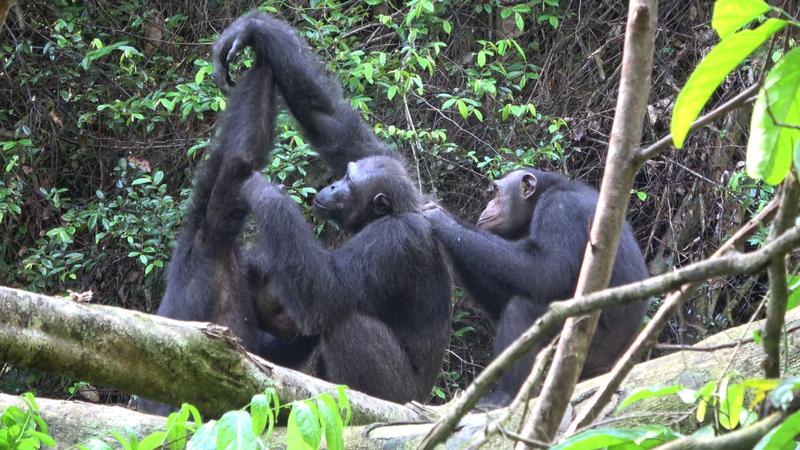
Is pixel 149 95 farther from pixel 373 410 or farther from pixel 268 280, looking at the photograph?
pixel 373 410

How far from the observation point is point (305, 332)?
18.1ft

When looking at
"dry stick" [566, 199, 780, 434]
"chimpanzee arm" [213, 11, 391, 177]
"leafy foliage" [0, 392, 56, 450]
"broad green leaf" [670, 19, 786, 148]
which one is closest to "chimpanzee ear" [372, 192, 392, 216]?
"chimpanzee arm" [213, 11, 391, 177]

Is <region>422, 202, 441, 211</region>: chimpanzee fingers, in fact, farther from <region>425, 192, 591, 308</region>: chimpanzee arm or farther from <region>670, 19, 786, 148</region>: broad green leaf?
<region>670, 19, 786, 148</region>: broad green leaf

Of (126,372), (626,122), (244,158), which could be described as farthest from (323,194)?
(626,122)

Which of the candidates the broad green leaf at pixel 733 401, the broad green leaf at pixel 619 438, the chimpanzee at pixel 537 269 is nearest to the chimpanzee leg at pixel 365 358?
the chimpanzee at pixel 537 269

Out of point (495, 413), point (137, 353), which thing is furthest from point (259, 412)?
point (495, 413)

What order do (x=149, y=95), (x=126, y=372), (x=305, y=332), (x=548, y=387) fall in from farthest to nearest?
(x=149, y=95) → (x=305, y=332) → (x=126, y=372) → (x=548, y=387)

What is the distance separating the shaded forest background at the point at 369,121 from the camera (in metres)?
7.04

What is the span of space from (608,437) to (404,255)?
4.18m

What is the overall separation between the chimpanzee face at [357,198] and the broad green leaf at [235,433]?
358cm

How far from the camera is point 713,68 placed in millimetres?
1421

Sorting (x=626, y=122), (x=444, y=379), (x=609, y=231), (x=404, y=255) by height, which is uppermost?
(x=626, y=122)

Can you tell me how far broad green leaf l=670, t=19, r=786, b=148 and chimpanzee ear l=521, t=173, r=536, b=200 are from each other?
4.50m

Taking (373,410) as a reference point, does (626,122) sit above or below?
above
